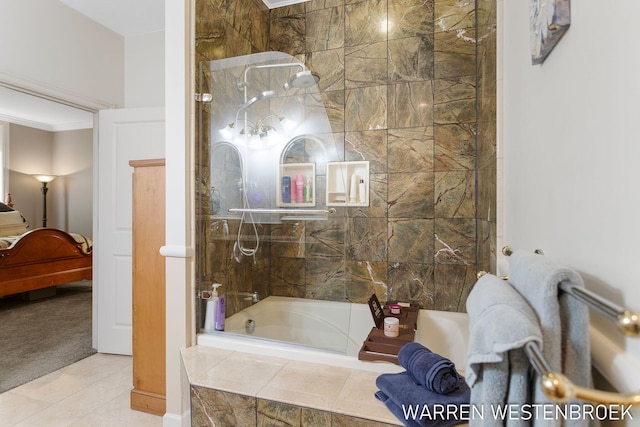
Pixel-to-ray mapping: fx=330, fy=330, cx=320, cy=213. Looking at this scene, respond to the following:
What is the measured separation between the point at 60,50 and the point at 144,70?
61cm

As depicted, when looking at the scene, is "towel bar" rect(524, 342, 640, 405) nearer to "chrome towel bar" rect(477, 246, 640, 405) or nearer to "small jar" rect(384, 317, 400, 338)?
"chrome towel bar" rect(477, 246, 640, 405)

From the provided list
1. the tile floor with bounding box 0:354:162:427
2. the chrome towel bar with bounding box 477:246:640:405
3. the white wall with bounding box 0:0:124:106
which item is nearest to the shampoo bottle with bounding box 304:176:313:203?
the tile floor with bounding box 0:354:162:427

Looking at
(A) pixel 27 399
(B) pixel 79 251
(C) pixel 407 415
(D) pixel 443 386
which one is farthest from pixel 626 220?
(B) pixel 79 251

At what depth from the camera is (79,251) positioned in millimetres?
4809

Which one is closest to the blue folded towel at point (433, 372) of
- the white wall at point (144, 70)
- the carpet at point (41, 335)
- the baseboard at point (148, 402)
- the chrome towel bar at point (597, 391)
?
the chrome towel bar at point (597, 391)

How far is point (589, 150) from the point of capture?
663mm

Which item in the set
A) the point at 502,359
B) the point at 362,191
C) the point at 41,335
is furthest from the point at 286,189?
the point at 41,335

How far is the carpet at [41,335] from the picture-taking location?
2.52 m

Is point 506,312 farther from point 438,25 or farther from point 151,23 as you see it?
point 151,23

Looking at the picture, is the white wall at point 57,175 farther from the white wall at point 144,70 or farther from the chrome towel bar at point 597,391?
the chrome towel bar at point 597,391

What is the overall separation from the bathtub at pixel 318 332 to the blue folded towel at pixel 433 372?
27 cm

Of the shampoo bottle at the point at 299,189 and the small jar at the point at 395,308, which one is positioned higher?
the shampoo bottle at the point at 299,189

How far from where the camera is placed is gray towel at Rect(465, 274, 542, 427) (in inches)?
22.0

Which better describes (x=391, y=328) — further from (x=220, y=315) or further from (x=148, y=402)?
(x=148, y=402)
